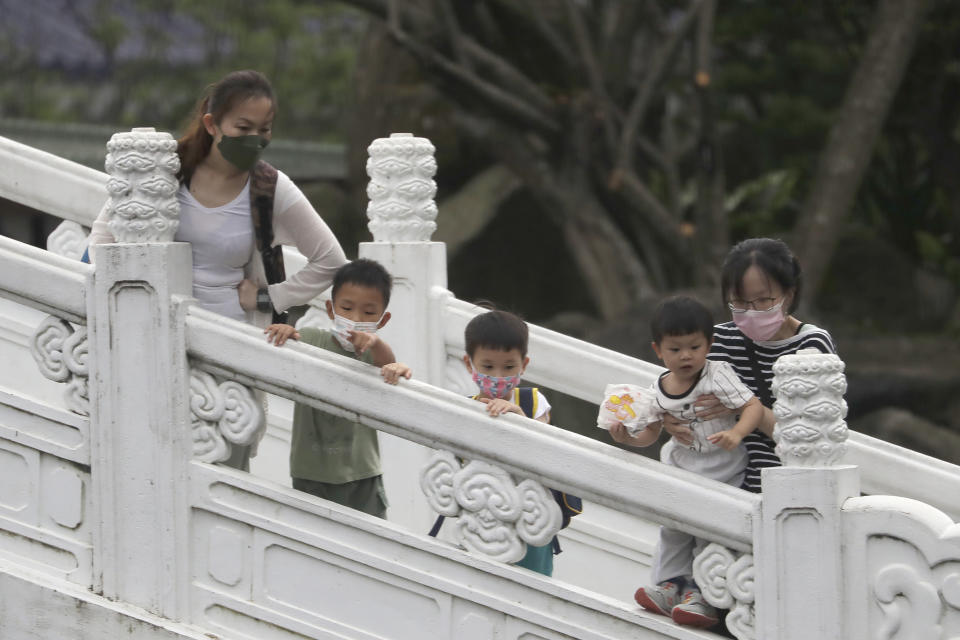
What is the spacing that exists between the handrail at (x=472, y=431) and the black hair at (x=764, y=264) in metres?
0.63

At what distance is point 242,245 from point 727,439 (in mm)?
1728

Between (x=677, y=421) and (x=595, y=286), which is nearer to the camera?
(x=677, y=421)

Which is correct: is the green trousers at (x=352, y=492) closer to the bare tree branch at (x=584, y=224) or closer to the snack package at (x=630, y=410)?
the snack package at (x=630, y=410)

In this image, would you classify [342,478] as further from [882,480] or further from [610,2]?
[610,2]

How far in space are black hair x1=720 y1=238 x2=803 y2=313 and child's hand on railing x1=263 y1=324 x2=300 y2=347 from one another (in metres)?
1.39

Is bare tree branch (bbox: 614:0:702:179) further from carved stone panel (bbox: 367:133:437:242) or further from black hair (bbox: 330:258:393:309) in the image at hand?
black hair (bbox: 330:258:393:309)

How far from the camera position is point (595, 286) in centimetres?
1173

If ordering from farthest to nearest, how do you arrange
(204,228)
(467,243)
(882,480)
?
(467,243), (882,480), (204,228)

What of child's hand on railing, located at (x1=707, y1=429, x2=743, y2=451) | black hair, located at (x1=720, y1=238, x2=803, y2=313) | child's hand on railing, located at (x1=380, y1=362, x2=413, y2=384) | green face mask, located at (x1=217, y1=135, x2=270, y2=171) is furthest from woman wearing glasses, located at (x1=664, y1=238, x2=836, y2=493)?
green face mask, located at (x1=217, y1=135, x2=270, y2=171)

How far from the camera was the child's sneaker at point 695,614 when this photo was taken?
384cm

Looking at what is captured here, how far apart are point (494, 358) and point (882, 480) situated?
154 centimetres

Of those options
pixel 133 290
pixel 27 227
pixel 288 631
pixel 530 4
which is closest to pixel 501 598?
pixel 288 631

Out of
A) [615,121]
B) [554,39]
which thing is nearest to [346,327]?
[615,121]

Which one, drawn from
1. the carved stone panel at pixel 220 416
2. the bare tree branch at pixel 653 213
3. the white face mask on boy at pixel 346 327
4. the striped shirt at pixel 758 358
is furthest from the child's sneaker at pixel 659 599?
the bare tree branch at pixel 653 213
